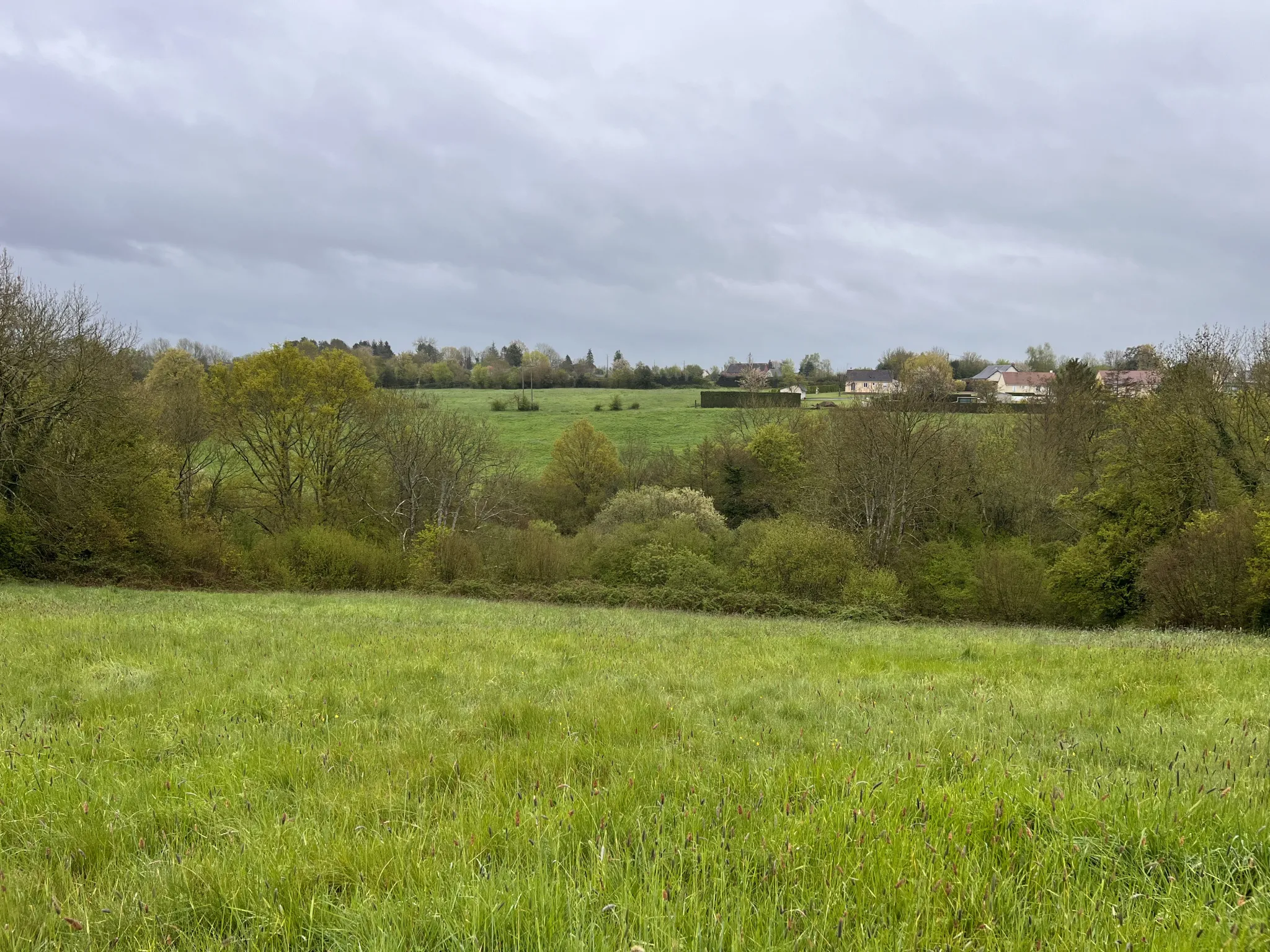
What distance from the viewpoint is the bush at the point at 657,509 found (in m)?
48.4

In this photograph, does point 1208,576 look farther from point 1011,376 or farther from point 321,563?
point 1011,376

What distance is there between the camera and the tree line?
28328 mm

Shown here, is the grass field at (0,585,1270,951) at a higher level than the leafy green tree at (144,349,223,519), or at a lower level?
lower

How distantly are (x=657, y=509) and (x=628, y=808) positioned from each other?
4530 cm

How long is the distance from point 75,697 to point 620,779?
19.1ft

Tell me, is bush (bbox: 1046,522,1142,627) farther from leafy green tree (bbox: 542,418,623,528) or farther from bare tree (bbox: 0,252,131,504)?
bare tree (bbox: 0,252,131,504)

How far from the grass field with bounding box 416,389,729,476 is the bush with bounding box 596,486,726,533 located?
48.8ft

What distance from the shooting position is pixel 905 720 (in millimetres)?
5629

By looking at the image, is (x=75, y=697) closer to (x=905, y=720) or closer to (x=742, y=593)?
(x=905, y=720)

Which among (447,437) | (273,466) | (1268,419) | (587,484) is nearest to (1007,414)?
(1268,419)

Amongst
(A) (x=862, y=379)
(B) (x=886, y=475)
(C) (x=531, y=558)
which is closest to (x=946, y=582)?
(B) (x=886, y=475)

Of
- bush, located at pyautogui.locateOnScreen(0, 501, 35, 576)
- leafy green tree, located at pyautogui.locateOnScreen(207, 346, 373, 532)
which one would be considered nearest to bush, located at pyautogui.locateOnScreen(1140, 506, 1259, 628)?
leafy green tree, located at pyautogui.locateOnScreen(207, 346, 373, 532)

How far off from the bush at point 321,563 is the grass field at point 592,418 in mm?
24207

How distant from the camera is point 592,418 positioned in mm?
86250
